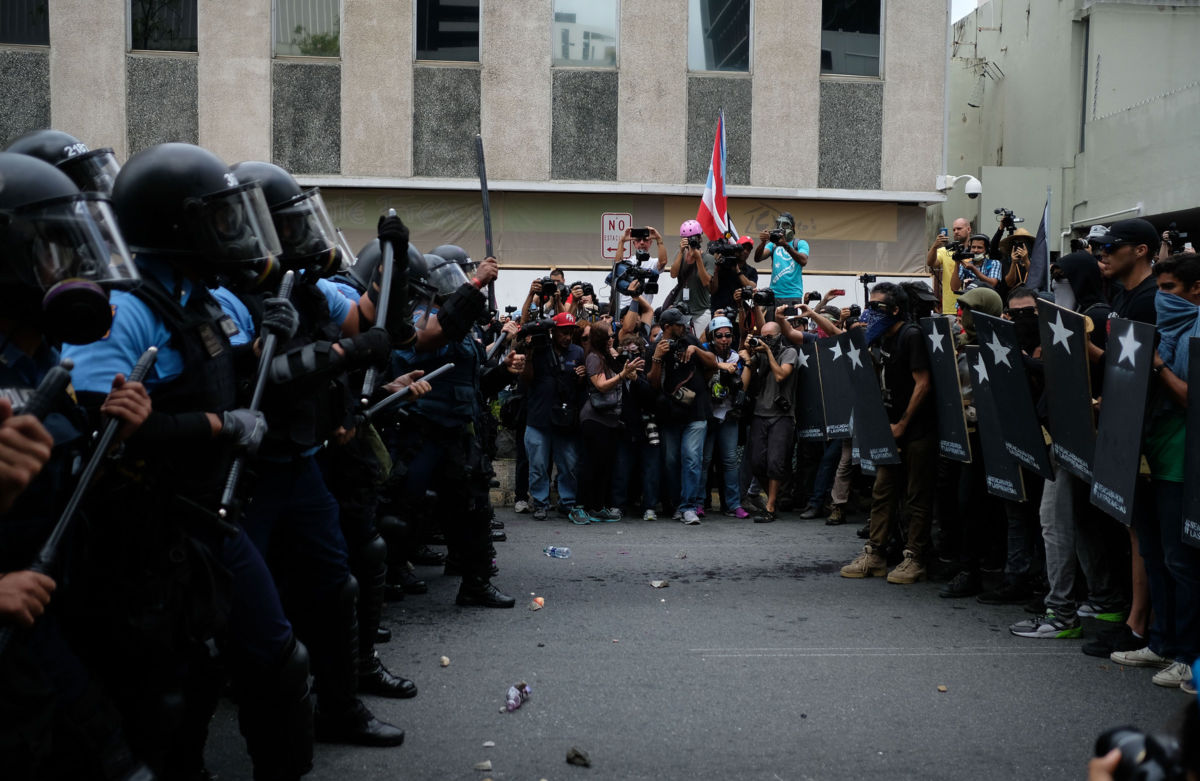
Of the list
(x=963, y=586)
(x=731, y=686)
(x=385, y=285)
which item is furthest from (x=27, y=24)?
(x=731, y=686)

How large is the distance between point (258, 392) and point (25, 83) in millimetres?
17306

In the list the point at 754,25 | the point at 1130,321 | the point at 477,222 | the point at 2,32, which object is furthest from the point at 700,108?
the point at 1130,321

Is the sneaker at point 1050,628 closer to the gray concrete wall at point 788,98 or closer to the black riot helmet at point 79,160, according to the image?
the black riot helmet at point 79,160

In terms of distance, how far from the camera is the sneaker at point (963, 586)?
7.71 meters

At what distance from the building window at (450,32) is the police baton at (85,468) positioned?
54.8 ft

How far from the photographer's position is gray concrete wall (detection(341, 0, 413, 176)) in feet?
60.8

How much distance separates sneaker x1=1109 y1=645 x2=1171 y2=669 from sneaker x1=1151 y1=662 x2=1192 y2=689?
0.22m

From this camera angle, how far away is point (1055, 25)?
22094mm

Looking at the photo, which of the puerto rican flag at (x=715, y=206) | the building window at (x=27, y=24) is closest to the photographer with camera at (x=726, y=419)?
the puerto rican flag at (x=715, y=206)

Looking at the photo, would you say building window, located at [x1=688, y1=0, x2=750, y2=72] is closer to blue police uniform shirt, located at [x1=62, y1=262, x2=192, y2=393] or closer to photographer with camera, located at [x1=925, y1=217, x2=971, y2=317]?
photographer with camera, located at [x1=925, y1=217, x2=971, y2=317]

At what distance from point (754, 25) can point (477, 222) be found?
5.49m

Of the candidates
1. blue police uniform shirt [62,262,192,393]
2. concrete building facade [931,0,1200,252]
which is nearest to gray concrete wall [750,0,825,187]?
concrete building facade [931,0,1200,252]

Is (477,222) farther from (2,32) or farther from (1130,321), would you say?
(1130,321)

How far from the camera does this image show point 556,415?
11.3m
